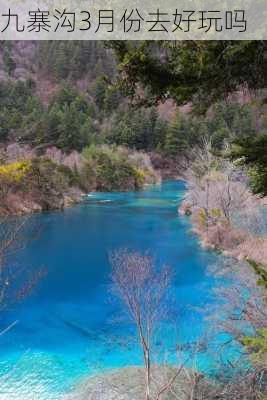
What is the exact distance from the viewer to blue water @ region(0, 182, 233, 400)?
12.0m

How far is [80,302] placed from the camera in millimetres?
17453

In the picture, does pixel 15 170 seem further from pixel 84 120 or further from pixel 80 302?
pixel 84 120


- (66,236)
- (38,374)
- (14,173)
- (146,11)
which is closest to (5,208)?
(14,173)

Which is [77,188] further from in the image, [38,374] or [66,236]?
[38,374]

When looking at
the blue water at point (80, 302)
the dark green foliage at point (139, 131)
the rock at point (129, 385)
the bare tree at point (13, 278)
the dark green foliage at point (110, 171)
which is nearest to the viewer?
the rock at point (129, 385)

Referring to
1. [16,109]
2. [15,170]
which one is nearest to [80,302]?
[15,170]

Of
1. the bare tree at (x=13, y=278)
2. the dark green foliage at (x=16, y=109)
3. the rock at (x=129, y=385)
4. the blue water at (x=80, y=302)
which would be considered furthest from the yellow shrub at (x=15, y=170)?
the rock at (x=129, y=385)

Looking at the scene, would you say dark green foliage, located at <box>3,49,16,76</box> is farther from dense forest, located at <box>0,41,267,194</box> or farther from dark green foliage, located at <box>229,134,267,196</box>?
dark green foliage, located at <box>229,134,267,196</box>

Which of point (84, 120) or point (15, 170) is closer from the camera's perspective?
point (15, 170)

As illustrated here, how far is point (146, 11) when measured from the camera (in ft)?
12.7

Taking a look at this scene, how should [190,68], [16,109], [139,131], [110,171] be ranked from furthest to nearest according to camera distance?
[139,131] → [16,109] → [110,171] → [190,68]

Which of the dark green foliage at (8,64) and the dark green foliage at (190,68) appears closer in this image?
the dark green foliage at (190,68)

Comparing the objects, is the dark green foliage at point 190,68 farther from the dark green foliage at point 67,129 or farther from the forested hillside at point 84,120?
the dark green foliage at point 67,129

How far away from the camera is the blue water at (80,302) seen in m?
12.0
